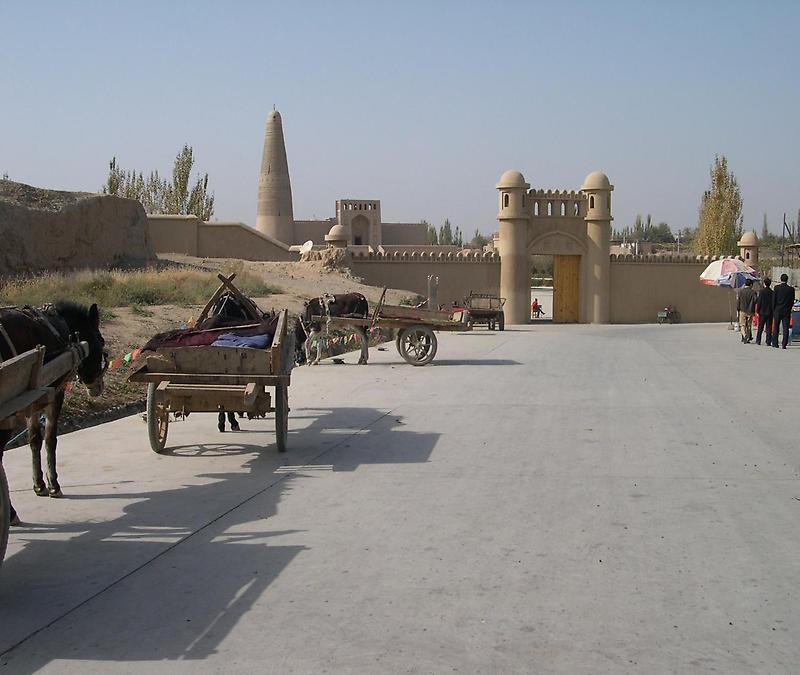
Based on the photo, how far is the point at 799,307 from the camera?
1072 inches

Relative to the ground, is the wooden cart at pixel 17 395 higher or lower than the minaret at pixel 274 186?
lower

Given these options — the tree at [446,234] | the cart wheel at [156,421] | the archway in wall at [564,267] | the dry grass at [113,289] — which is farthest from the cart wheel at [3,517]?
the tree at [446,234]

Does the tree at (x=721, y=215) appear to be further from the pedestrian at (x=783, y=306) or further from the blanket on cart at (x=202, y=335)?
the blanket on cart at (x=202, y=335)

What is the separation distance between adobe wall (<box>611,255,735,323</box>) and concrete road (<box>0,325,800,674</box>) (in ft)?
113

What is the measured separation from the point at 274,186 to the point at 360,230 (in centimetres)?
676

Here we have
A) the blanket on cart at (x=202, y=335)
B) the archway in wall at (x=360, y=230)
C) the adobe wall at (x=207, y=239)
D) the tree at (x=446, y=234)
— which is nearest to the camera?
the blanket on cart at (x=202, y=335)

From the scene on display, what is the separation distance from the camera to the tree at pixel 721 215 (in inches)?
2613

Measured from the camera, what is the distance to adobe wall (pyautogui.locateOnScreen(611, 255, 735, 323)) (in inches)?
1784

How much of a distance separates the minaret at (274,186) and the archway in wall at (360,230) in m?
4.78

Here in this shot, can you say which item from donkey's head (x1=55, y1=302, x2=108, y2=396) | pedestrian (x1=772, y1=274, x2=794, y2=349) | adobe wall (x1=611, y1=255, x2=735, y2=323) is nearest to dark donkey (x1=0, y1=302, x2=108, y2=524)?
donkey's head (x1=55, y1=302, x2=108, y2=396)

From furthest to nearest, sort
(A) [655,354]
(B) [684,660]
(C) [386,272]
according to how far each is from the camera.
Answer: (C) [386,272], (A) [655,354], (B) [684,660]

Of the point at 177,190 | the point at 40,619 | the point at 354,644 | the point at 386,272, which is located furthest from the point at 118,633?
the point at 177,190

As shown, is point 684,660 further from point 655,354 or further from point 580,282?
point 580,282

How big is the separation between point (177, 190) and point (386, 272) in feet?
65.4
